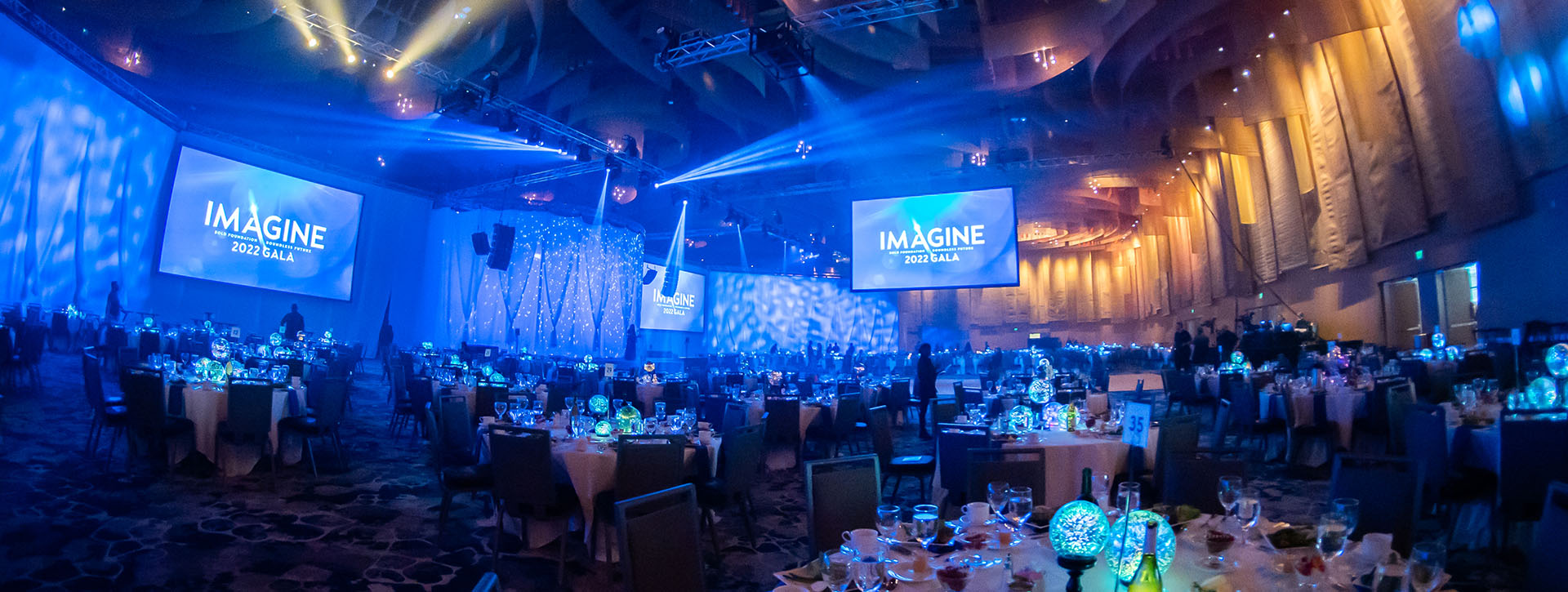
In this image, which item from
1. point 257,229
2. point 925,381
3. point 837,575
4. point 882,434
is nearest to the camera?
point 837,575

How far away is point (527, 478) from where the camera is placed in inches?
163

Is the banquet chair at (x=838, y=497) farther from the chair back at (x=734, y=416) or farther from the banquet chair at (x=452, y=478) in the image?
the chair back at (x=734, y=416)

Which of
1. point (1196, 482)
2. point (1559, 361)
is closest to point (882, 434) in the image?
point (1196, 482)

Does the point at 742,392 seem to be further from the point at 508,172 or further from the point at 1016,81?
the point at 508,172

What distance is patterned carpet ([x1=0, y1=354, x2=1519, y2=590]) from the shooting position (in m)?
3.84

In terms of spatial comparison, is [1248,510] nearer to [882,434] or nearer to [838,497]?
[838,497]

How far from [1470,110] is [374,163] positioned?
18.4m

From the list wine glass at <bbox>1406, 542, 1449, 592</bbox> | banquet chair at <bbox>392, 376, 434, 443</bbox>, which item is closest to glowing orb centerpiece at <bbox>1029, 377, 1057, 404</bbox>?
wine glass at <bbox>1406, 542, 1449, 592</bbox>

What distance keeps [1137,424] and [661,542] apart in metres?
2.38

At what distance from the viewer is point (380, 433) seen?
8719mm

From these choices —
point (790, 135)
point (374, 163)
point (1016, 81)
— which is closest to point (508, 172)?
point (374, 163)

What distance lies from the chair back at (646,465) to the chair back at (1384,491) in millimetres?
2914

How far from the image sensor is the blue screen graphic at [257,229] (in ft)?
44.5

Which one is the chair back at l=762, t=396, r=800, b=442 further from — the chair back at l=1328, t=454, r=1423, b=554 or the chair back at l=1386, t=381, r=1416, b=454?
the chair back at l=1328, t=454, r=1423, b=554
